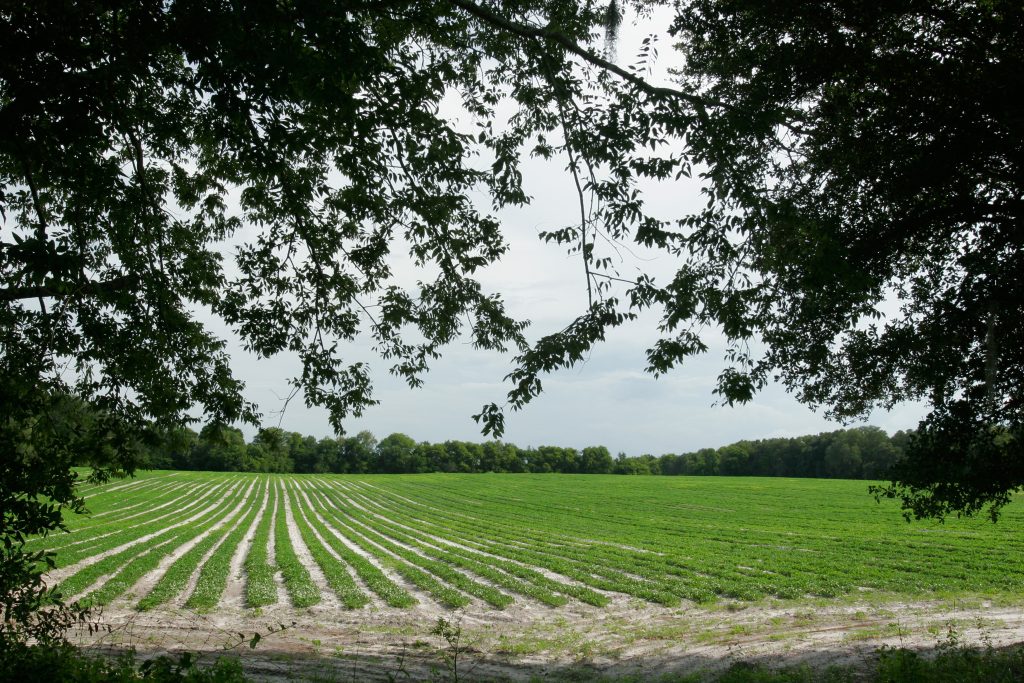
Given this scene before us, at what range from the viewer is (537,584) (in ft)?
59.1

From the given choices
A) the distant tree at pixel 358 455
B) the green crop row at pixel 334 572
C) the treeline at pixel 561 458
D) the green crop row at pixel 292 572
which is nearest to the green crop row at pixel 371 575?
the green crop row at pixel 334 572

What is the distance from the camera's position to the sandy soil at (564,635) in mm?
9836

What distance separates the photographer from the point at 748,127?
19.8 feet

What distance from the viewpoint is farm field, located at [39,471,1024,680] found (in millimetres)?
11289

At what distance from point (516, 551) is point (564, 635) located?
12.1 m

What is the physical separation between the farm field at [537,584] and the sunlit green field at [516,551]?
13 cm

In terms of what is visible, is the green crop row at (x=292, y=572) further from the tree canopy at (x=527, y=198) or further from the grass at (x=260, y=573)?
the tree canopy at (x=527, y=198)

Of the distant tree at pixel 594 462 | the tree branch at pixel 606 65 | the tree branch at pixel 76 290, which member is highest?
the tree branch at pixel 606 65

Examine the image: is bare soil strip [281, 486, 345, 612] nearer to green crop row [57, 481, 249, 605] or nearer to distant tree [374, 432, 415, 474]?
green crop row [57, 481, 249, 605]

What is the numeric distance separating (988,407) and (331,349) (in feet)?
30.5

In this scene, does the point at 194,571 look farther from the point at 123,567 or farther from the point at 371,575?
the point at 371,575

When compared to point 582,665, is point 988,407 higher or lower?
higher

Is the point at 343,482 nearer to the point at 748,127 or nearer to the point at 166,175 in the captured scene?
the point at 166,175

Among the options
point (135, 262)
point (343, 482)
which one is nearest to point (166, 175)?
point (135, 262)
